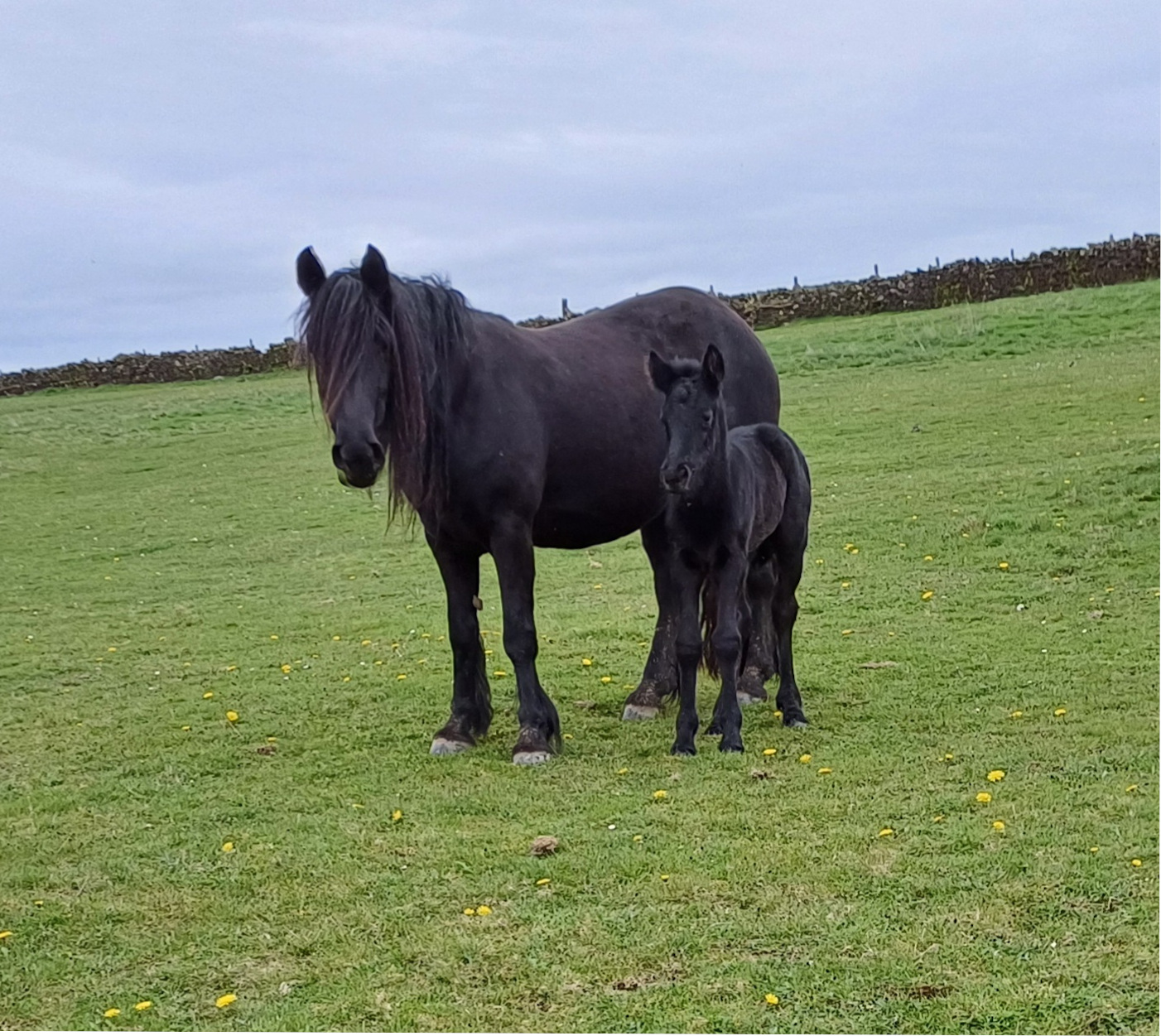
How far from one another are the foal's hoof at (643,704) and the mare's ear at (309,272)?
3.11 meters

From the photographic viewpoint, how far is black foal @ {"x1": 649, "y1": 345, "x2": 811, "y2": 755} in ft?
21.4

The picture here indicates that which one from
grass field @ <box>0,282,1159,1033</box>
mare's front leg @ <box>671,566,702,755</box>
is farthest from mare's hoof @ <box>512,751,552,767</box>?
mare's front leg @ <box>671,566,702,755</box>

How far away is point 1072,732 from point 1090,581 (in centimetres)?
458

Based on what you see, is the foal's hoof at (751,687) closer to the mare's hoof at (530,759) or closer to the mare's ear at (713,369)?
the mare's hoof at (530,759)

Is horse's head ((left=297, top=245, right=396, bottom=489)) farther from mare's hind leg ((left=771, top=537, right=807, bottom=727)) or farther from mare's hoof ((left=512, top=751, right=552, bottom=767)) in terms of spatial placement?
mare's hind leg ((left=771, top=537, right=807, bottom=727))

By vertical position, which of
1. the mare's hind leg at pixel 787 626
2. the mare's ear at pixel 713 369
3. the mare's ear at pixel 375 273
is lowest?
the mare's hind leg at pixel 787 626

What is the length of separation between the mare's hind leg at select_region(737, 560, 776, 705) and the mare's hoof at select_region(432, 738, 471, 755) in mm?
1727

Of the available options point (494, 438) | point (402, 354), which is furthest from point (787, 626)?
point (402, 354)

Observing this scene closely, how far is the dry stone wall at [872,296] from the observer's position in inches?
1526

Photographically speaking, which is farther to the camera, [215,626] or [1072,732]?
[215,626]

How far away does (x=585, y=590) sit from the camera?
12945 mm

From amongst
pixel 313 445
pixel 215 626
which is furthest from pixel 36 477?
pixel 215 626

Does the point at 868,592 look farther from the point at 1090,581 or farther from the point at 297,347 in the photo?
the point at 297,347

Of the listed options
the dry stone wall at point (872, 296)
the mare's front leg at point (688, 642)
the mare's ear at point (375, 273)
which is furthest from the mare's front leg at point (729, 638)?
the dry stone wall at point (872, 296)
